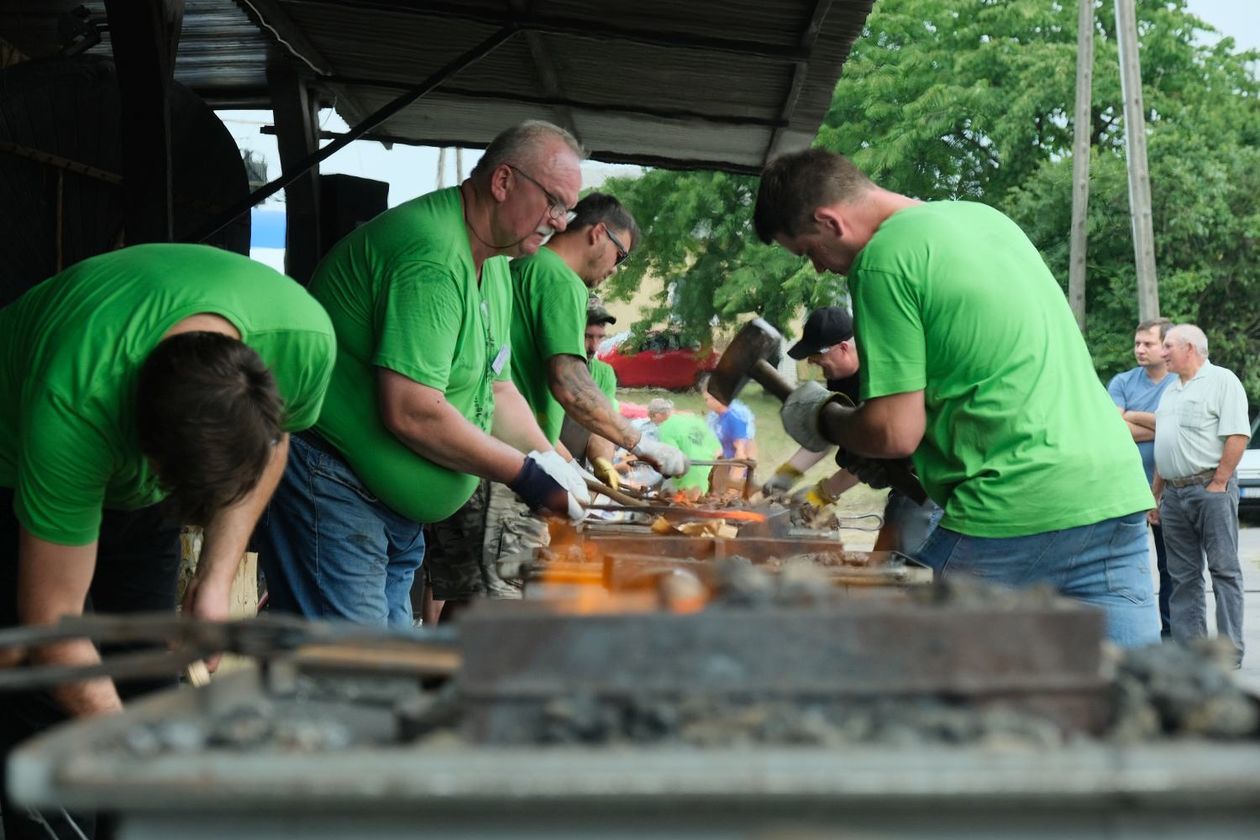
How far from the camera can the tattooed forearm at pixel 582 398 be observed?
5.17 m

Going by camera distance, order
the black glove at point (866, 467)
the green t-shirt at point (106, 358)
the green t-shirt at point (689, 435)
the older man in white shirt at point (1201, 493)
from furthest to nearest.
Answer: the green t-shirt at point (689, 435) < the older man in white shirt at point (1201, 493) < the black glove at point (866, 467) < the green t-shirt at point (106, 358)

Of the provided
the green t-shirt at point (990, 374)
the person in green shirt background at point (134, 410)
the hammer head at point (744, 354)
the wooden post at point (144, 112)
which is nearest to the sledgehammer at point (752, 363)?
the hammer head at point (744, 354)

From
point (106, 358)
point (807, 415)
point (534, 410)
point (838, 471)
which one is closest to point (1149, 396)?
point (838, 471)

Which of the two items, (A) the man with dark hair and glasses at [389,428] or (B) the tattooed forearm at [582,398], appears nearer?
(A) the man with dark hair and glasses at [389,428]

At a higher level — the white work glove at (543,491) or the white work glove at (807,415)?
the white work glove at (807,415)

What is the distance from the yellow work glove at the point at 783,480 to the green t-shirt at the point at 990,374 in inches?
101

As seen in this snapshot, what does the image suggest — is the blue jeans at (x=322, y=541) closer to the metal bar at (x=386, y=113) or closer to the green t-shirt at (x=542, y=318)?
the green t-shirt at (x=542, y=318)

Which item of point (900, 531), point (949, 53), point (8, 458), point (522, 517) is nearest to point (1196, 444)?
point (900, 531)

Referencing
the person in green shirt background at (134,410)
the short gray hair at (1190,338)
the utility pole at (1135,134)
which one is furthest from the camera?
the utility pole at (1135,134)

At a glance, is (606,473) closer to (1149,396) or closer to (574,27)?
(574,27)

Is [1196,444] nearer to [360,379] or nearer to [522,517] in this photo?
[522,517]

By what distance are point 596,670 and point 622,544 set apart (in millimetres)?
2034

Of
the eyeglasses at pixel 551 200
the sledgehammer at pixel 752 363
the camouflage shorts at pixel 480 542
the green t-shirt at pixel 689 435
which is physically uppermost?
the eyeglasses at pixel 551 200

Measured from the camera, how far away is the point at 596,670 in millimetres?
1527
